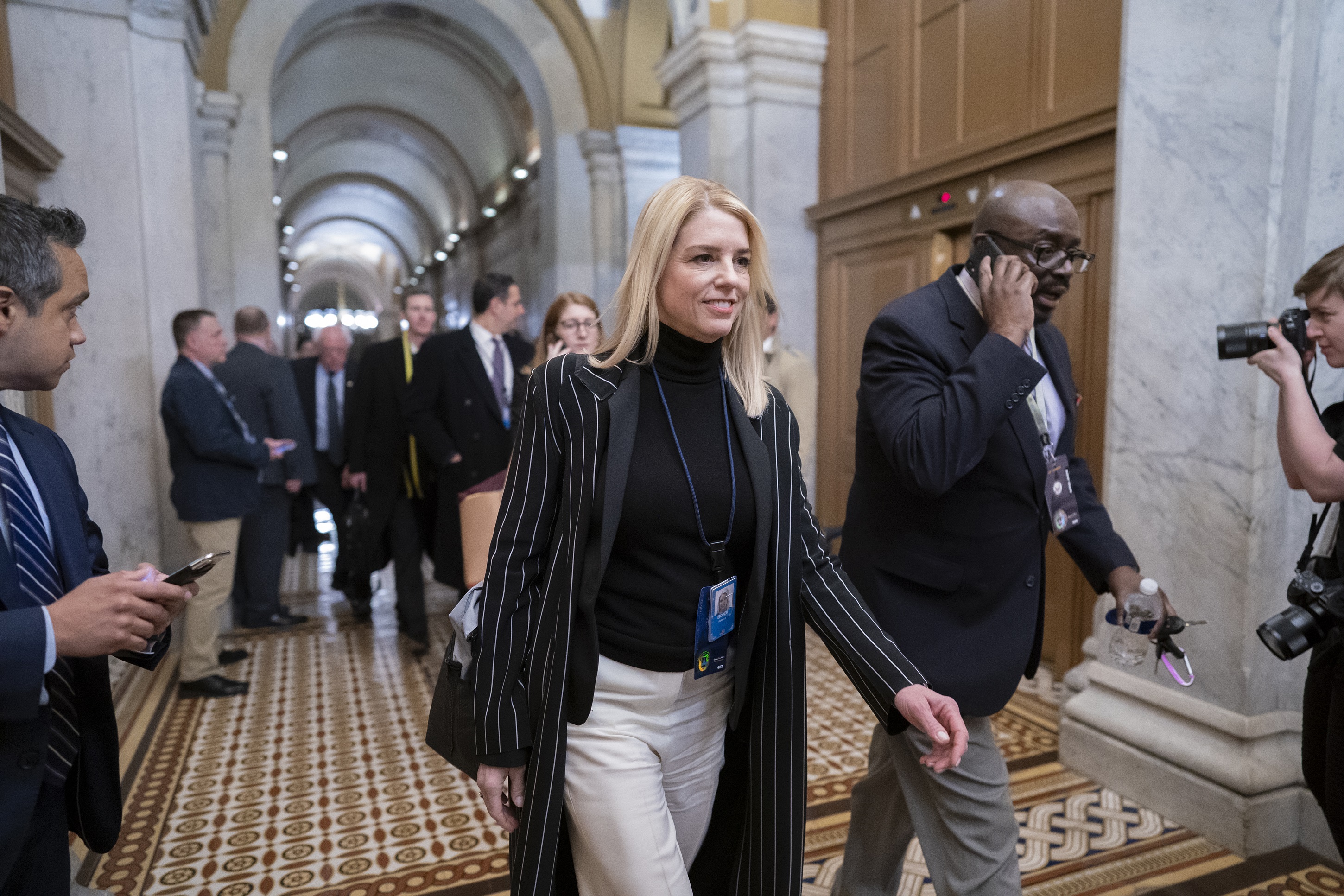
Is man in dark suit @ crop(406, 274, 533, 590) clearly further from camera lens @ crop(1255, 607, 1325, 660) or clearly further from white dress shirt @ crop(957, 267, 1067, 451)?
camera lens @ crop(1255, 607, 1325, 660)

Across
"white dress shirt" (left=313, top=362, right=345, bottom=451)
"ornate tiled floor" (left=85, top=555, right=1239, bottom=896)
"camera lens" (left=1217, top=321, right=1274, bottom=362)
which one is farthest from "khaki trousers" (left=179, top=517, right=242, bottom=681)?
"camera lens" (left=1217, top=321, right=1274, bottom=362)

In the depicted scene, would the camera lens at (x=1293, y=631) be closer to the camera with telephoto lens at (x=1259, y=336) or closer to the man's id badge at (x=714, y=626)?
the camera with telephoto lens at (x=1259, y=336)

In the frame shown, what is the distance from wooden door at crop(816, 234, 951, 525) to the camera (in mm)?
5754

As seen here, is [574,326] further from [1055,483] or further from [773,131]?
[773,131]

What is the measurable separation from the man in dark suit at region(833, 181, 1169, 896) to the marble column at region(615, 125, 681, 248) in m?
7.52

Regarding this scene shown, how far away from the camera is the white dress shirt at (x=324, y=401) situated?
6.23m

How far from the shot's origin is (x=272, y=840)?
10.2 ft

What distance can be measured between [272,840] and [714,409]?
8.04 ft

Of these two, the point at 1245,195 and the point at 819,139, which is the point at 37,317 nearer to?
the point at 1245,195

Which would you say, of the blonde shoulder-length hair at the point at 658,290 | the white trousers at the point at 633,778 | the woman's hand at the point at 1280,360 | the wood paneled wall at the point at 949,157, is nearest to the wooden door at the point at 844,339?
the wood paneled wall at the point at 949,157

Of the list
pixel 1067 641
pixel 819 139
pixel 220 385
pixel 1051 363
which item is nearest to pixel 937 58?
pixel 819 139

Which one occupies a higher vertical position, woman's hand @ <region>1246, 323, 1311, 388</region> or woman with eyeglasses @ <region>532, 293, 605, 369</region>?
woman with eyeglasses @ <region>532, 293, 605, 369</region>

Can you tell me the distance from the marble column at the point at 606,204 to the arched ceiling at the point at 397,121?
3.15 m

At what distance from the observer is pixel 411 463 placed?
5.15 meters
